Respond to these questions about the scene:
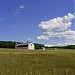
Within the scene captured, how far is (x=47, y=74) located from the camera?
11.0 m

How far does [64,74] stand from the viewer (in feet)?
36.3

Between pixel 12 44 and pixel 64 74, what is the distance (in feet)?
546

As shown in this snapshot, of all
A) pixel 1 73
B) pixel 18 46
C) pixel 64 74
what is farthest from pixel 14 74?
pixel 18 46

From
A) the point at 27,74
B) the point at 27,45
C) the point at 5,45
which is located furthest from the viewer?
the point at 5,45

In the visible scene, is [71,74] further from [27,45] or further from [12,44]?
[12,44]

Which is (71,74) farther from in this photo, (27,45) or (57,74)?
(27,45)

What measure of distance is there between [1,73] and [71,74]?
305cm

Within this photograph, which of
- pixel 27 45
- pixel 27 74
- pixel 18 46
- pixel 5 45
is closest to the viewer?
pixel 27 74

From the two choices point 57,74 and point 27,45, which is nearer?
point 57,74

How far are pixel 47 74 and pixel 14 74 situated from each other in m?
1.44

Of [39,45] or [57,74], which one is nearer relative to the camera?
[57,74]

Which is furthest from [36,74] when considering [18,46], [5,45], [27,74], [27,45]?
[5,45]

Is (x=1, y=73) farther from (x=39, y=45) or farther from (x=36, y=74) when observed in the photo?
(x=39, y=45)

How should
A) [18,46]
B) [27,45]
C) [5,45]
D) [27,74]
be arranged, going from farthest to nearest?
[5,45] < [18,46] < [27,45] < [27,74]
